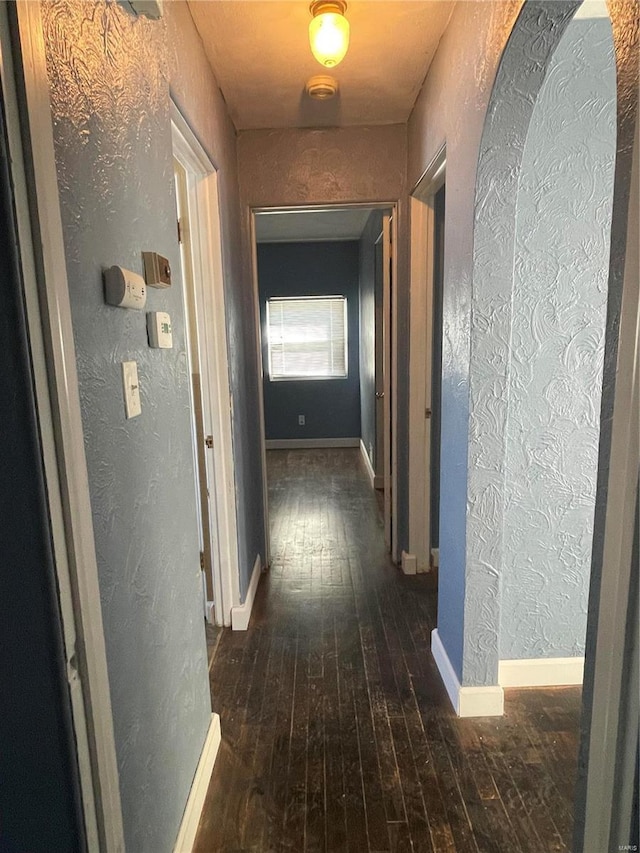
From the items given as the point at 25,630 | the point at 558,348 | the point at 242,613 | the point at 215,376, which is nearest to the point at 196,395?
the point at 215,376

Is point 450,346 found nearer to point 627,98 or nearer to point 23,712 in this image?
point 627,98

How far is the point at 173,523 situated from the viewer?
133cm

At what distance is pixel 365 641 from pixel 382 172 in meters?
2.35

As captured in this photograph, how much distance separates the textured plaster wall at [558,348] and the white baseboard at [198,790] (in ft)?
3.67

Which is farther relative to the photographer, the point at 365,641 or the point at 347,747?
the point at 365,641

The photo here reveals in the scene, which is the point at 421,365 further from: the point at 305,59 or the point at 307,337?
the point at 307,337

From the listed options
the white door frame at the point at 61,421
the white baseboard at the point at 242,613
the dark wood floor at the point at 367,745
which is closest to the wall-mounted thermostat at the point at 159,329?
the white door frame at the point at 61,421

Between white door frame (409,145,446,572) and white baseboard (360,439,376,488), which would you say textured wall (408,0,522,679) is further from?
white baseboard (360,439,376,488)

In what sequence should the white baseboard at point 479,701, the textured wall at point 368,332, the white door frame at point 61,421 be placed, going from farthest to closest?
1. the textured wall at point 368,332
2. the white baseboard at point 479,701
3. the white door frame at point 61,421

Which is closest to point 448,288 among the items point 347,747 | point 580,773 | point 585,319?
point 585,319

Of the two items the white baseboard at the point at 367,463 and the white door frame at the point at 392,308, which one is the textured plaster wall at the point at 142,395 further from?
the white baseboard at the point at 367,463

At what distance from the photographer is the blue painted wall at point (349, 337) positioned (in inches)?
242

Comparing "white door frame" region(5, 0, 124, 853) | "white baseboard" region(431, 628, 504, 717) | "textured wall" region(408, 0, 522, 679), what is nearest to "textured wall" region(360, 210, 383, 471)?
"textured wall" region(408, 0, 522, 679)

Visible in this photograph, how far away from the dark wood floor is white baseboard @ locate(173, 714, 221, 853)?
0.13 feet
